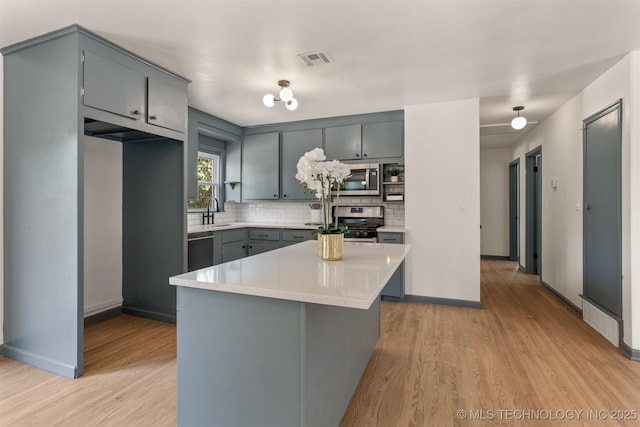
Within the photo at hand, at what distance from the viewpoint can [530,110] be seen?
4.25 metres

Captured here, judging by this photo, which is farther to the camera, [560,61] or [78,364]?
[560,61]

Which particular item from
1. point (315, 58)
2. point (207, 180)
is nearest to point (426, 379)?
point (315, 58)

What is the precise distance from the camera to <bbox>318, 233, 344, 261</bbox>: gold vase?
6.28ft

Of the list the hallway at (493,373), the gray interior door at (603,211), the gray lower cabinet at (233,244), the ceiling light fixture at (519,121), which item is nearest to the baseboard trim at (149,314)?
the gray lower cabinet at (233,244)

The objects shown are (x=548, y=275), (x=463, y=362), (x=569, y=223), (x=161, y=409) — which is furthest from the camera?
(x=548, y=275)

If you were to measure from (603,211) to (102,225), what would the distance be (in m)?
4.84

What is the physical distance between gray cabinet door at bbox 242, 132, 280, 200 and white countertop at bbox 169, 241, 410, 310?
2.96 meters

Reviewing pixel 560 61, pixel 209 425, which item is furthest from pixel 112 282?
pixel 560 61

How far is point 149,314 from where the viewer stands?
11.5 feet

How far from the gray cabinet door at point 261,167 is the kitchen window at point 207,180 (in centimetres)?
44

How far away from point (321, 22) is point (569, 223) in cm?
358

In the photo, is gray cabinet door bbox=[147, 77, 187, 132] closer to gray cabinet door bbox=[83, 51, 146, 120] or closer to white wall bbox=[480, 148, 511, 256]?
gray cabinet door bbox=[83, 51, 146, 120]

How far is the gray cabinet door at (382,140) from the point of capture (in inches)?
167

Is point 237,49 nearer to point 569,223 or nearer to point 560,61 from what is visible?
point 560,61
